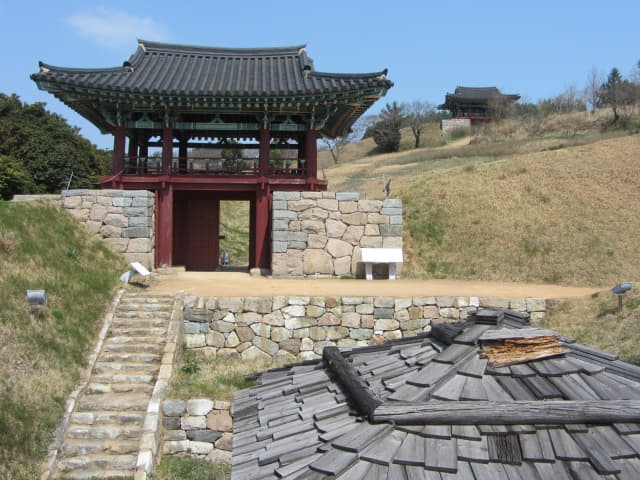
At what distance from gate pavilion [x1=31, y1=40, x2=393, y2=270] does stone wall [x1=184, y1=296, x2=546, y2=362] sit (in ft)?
16.8

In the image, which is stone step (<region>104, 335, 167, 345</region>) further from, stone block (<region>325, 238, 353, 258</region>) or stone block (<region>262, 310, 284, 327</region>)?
stone block (<region>325, 238, 353, 258</region>)

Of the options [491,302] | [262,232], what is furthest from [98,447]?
[262,232]

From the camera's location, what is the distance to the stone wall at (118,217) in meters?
16.3

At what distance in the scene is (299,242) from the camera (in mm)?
16844

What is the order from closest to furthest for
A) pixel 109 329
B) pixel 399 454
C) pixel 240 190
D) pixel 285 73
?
pixel 399 454
pixel 109 329
pixel 240 190
pixel 285 73

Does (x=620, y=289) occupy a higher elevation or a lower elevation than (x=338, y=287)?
higher

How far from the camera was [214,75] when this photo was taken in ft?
63.2

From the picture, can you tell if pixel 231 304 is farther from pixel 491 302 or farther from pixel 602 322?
pixel 602 322

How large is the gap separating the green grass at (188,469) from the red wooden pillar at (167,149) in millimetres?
10246

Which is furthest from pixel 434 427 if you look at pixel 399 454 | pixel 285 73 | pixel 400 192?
pixel 400 192

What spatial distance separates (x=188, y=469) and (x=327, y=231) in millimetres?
9041

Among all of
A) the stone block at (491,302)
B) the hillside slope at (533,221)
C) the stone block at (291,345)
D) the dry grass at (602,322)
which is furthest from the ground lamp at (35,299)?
the hillside slope at (533,221)

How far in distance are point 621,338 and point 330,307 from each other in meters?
6.13

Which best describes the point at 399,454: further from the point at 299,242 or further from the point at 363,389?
the point at 299,242
